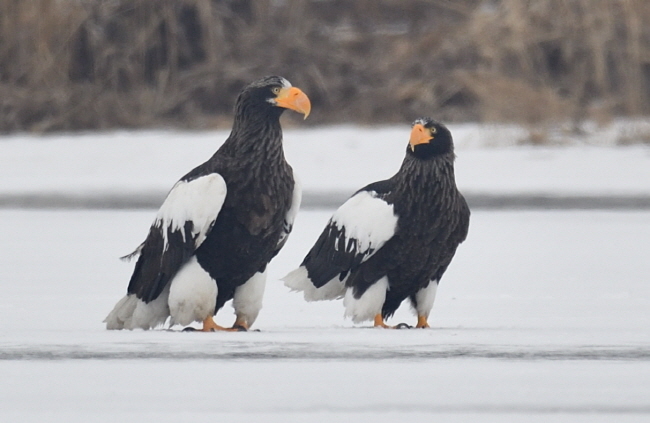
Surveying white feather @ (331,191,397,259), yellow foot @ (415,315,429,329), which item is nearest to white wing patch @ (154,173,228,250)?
white feather @ (331,191,397,259)

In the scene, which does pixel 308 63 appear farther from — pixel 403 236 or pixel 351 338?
pixel 351 338

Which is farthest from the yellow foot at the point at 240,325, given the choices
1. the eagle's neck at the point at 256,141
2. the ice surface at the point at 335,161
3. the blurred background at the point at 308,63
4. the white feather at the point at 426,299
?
the blurred background at the point at 308,63

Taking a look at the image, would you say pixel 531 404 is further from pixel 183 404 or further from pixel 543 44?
pixel 543 44

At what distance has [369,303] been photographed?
19.2ft

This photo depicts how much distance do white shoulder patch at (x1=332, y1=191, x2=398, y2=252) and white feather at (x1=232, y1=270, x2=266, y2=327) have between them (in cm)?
44

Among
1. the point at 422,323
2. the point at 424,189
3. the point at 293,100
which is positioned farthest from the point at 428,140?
the point at 422,323

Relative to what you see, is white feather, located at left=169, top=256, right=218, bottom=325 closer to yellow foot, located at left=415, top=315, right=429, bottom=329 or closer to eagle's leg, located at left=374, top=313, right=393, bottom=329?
eagle's leg, located at left=374, top=313, right=393, bottom=329

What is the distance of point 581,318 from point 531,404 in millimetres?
1687

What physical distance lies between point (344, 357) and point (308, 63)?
9598mm

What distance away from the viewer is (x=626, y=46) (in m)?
13.1

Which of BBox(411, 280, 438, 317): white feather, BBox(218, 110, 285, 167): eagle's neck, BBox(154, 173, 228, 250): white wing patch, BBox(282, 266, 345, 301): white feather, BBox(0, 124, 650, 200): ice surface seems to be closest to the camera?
BBox(154, 173, 228, 250): white wing patch

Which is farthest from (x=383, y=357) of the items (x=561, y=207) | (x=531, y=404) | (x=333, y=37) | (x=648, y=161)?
(x=333, y=37)

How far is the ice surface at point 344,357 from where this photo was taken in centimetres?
419

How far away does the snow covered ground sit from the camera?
423 centimetres
